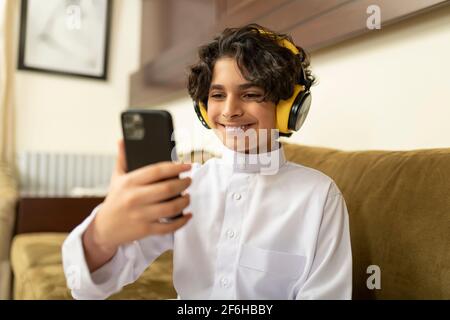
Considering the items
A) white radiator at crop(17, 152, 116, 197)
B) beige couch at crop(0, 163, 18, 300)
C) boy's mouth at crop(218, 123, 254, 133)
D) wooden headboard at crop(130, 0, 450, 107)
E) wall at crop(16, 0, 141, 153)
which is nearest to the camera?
boy's mouth at crop(218, 123, 254, 133)

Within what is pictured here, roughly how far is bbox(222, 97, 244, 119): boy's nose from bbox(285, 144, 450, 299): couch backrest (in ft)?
0.75

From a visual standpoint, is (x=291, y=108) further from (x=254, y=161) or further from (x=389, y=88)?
(x=389, y=88)

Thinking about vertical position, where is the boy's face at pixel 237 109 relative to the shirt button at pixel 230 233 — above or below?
above

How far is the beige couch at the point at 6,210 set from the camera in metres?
1.01

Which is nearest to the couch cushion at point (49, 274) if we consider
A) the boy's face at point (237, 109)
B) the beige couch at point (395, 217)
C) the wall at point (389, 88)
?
the beige couch at point (395, 217)

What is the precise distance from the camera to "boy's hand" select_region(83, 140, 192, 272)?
0.95ft

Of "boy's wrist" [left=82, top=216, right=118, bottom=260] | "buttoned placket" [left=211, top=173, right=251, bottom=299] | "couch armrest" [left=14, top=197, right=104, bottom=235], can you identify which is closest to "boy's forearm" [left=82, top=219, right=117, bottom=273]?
"boy's wrist" [left=82, top=216, right=118, bottom=260]

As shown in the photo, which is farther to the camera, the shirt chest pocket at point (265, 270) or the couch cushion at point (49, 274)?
the couch cushion at point (49, 274)

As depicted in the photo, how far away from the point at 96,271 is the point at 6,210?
853 mm

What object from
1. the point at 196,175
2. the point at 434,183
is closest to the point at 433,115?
the point at 434,183

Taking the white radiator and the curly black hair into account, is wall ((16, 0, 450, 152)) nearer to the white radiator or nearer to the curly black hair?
the curly black hair

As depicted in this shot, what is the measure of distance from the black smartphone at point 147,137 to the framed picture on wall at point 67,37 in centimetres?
47

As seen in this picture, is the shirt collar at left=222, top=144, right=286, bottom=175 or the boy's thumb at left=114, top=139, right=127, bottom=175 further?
the shirt collar at left=222, top=144, right=286, bottom=175

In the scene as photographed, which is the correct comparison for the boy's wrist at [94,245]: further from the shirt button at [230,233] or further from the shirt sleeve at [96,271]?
the shirt button at [230,233]
